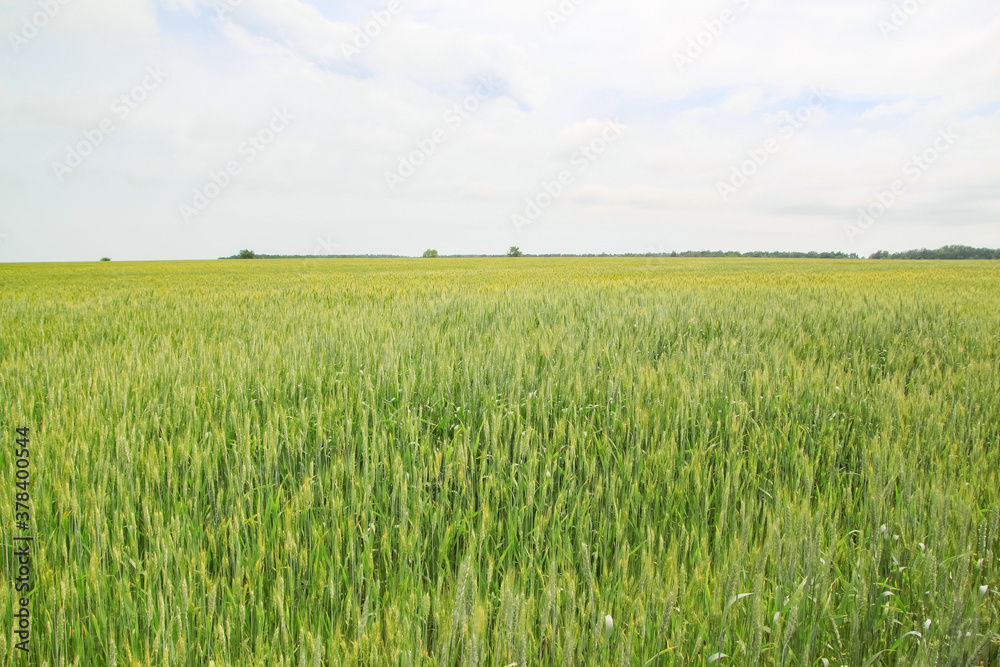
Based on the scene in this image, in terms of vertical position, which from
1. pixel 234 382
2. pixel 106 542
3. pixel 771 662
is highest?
pixel 234 382

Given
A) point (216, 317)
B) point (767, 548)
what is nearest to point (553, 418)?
point (767, 548)

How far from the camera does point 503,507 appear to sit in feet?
6.17

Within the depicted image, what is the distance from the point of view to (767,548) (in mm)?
1211

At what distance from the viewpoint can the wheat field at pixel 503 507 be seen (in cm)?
112

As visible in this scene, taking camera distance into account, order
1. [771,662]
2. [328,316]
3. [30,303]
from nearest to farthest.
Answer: [771,662] → [328,316] → [30,303]

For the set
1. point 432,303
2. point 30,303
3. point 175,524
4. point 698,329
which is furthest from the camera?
point 30,303

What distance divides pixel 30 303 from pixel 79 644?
332 inches

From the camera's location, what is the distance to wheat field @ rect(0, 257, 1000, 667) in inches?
44.2

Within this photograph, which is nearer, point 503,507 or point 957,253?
point 503,507

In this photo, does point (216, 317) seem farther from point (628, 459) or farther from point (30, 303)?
point (628, 459)

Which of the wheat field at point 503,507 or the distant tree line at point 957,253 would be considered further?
the distant tree line at point 957,253

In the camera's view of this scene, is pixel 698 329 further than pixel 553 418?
Yes

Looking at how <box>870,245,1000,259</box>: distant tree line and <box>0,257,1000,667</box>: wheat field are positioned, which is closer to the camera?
<box>0,257,1000,667</box>: wheat field

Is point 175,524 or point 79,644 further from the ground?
point 175,524
